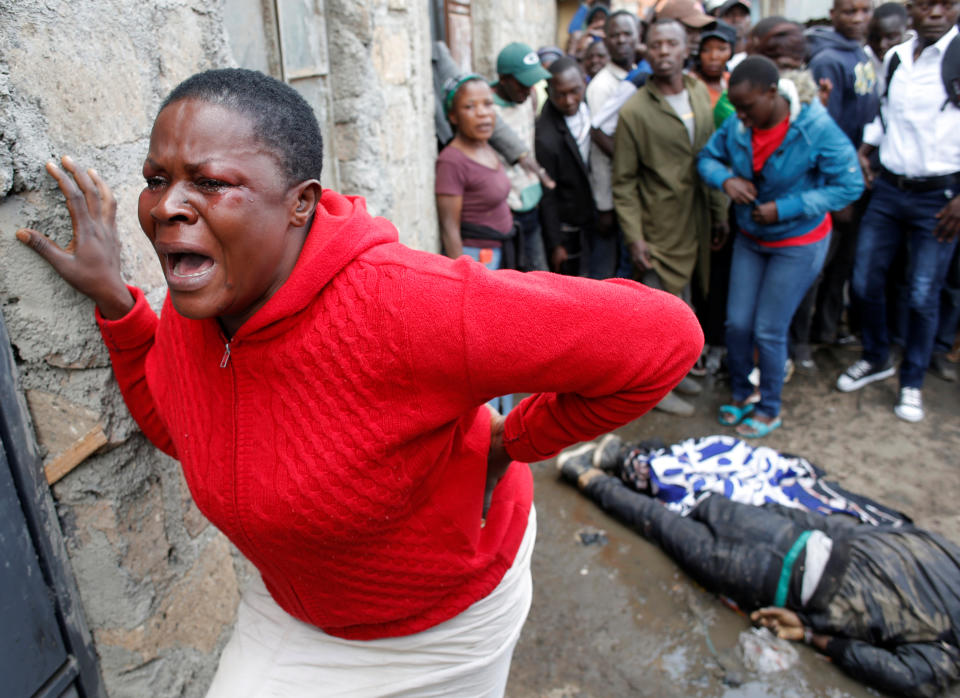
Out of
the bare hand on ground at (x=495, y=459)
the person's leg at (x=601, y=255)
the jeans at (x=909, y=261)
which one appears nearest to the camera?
the bare hand on ground at (x=495, y=459)

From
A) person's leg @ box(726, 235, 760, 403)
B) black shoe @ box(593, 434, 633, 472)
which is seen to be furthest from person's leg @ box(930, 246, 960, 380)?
black shoe @ box(593, 434, 633, 472)

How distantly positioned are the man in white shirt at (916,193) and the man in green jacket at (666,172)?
2.97 feet

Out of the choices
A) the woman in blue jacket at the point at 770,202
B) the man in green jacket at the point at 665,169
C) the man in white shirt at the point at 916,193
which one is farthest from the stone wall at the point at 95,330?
the man in white shirt at the point at 916,193

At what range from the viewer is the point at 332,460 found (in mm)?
1232

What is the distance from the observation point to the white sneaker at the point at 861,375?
460cm

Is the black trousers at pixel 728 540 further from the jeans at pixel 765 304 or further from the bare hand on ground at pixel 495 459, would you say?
the bare hand on ground at pixel 495 459

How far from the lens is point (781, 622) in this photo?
2.71 metres

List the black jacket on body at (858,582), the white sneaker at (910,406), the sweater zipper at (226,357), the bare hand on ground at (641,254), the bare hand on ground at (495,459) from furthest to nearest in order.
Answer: the bare hand on ground at (641,254), the white sneaker at (910,406), the black jacket on body at (858,582), the bare hand on ground at (495,459), the sweater zipper at (226,357)

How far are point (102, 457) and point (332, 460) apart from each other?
0.74 metres

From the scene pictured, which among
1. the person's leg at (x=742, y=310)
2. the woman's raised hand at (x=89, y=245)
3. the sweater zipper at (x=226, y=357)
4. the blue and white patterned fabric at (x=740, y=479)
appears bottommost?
the blue and white patterned fabric at (x=740, y=479)

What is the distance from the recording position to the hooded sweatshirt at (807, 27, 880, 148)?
15.0 feet

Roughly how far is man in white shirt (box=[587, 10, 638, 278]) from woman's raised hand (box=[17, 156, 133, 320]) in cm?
368

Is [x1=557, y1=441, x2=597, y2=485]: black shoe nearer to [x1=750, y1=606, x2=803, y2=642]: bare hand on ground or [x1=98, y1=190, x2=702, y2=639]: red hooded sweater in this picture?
[x1=750, y1=606, x2=803, y2=642]: bare hand on ground

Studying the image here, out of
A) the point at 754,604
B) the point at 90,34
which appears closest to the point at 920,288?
the point at 754,604
